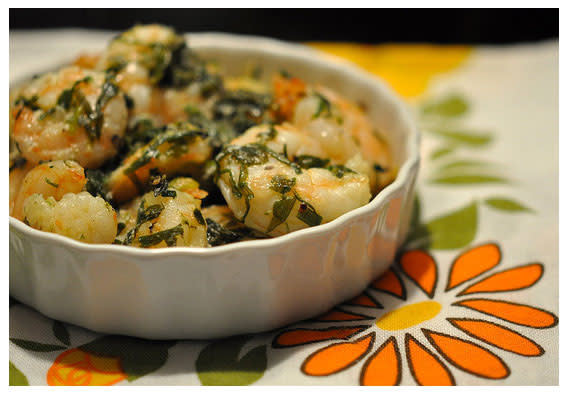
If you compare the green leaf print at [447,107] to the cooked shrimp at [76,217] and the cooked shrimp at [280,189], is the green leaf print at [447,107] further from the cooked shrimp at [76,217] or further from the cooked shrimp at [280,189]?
the cooked shrimp at [76,217]

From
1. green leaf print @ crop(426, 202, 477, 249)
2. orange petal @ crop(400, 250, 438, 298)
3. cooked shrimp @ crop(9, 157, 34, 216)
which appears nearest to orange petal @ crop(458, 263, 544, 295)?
orange petal @ crop(400, 250, 438, 298)

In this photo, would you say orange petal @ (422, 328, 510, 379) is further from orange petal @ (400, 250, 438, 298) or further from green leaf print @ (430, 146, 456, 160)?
green leaf print @ (430, 146, 456, 160)

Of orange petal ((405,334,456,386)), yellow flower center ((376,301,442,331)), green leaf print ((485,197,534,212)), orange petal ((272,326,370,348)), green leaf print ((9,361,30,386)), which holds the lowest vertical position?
orange petal ((405,334,456,386))

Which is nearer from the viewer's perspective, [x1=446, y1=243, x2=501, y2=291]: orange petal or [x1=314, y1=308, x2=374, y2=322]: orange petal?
[x1=314, y1=308, x2=374, y2=322]: orange petal

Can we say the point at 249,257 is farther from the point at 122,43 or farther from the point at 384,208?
the point at 122,43

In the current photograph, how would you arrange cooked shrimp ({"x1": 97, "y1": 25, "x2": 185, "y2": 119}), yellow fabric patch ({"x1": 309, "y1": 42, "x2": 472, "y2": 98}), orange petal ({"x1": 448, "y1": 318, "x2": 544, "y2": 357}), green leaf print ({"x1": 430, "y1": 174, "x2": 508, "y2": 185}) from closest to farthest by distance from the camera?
orange petal ({"x1": 448, "y1": 318, "x2": 544, "y2": 357}) < cooked shrimp ({"x1": 97, "y1": 25, "x2": 185, "y2": 119}) < green leaf print ({"x1": 430, "y1": 174, "x2": 508, "y2": 185}) < yellow fabric patch ({"x1": 309, "y1": 42, "x2": 472, "y2": 98})

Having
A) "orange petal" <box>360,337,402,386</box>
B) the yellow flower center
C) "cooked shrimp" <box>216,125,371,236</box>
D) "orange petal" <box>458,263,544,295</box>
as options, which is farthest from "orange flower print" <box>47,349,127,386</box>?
"orange petal" <box>458,263,544,295</box>

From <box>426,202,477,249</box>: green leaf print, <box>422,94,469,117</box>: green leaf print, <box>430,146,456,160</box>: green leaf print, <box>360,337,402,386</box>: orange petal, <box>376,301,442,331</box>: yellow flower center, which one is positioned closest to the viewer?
<box>360,337,402,386</box>: orange petal

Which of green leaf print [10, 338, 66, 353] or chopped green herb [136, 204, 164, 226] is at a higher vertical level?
chopped green herb [136, 204, 164, 226]

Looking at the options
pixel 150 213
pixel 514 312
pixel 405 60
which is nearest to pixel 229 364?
pixel 150 213
